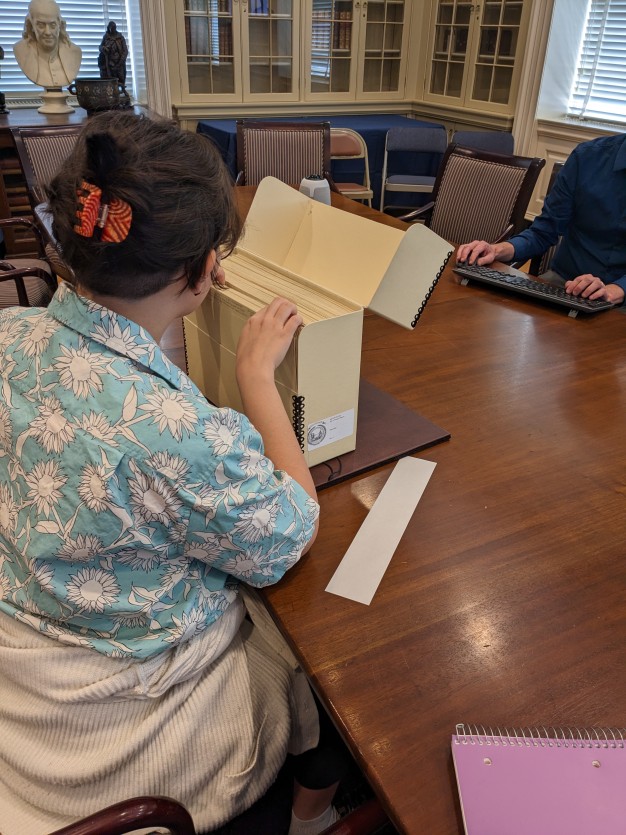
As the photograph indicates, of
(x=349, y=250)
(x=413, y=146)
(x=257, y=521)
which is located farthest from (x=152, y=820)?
(x=413, y=146)

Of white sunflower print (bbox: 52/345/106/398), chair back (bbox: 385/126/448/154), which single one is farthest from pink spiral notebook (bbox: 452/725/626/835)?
chair back (bbox: 385/126/448/154)

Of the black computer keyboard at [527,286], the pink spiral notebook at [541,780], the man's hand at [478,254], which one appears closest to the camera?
the pink spiral notebook at [541,780]

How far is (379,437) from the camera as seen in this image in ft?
3.29

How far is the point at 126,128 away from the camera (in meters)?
0.66

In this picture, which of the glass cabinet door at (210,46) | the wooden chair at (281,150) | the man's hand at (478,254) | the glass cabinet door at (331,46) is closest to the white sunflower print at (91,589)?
the man's hand at (478,254)

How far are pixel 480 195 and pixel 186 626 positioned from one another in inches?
88.0

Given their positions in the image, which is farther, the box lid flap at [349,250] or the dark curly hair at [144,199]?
the box lid flap at [349,250]

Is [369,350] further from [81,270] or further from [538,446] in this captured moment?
[81,270]

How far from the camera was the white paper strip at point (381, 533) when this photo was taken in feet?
2.43

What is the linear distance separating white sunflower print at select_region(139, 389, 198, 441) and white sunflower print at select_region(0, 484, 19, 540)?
0.20 metres

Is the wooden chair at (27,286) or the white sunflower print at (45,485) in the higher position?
the white sunflower print at (45,485)

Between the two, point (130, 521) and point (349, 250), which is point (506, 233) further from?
point (130, 521)

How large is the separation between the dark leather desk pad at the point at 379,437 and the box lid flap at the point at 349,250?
→ 17 centimetres

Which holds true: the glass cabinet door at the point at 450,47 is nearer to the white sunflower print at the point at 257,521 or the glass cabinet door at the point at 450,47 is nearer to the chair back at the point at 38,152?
the chair back at the point at 38,152
